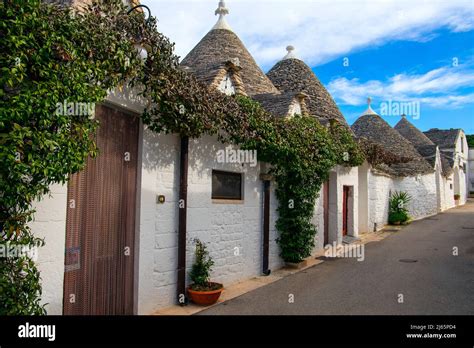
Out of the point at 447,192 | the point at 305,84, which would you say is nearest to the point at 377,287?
the point at 305,84

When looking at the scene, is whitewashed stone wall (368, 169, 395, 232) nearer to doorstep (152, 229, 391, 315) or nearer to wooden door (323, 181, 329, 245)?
wooden door (323, 181, 329, 245)

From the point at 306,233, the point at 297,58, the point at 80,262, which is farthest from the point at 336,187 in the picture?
the point at 80,262

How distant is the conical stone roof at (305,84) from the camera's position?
14.3 metres

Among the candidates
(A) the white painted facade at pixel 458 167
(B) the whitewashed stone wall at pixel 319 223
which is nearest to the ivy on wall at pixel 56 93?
(B) the whitewashed stone wall at pixel 319 223

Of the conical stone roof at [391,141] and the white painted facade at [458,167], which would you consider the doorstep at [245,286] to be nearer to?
the conical stone roof at [391,141]

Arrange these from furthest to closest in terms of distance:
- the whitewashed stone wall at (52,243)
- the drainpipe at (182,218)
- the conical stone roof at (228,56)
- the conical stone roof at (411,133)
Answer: the conical stone roof at (411,133) → the conical stone roof at (228,56) → the drainpipe at (182,218) → the whitewashed stone wall at (52,243)

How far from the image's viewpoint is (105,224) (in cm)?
531

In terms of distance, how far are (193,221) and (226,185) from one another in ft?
4.59

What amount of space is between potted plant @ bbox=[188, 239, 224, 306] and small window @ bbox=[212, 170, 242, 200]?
125 cm

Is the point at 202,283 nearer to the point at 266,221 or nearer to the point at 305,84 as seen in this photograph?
the point at 266,221

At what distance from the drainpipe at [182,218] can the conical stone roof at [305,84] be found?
27.7ft

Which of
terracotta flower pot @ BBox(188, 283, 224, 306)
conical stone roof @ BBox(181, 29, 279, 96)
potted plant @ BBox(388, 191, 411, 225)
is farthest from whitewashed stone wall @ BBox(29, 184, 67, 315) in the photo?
potted plant @ BBox(388, 191, 411, 225)
